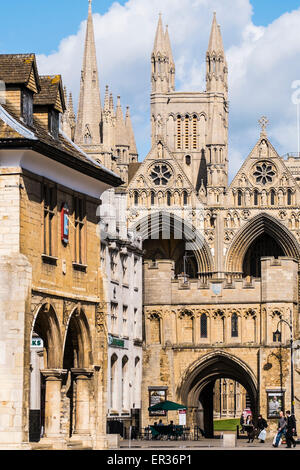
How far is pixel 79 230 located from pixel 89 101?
76.2 metres

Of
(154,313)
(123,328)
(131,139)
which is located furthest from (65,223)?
(131,139)

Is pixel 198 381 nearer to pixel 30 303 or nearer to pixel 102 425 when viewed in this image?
pixel 102 425

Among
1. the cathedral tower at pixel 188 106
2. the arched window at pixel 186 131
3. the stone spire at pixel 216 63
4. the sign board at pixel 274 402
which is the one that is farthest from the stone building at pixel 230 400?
the sign board at pixel 274 402

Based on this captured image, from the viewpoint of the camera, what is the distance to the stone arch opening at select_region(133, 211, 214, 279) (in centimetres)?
10522

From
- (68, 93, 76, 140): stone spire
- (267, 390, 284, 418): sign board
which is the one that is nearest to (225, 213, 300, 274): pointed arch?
(68, 93, 76, 140): stone spire

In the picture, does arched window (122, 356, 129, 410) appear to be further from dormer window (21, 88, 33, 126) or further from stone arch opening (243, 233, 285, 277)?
dormer window (21, 88, 33, 126)

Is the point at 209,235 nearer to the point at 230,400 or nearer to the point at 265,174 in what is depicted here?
the point at 265,174

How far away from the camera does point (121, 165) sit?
110 metres

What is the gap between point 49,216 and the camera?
33969mm

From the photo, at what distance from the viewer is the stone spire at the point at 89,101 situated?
359 feet

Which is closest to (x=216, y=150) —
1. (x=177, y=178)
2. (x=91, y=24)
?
(x=177, y=178)

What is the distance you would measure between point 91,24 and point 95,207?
7942cm

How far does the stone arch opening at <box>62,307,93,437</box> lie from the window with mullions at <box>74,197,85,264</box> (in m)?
1.43

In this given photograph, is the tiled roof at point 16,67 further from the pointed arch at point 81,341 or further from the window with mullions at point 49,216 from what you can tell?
the pointed arch at point 81,341
